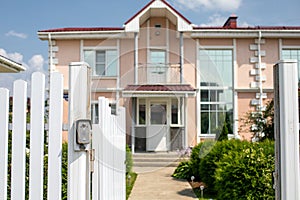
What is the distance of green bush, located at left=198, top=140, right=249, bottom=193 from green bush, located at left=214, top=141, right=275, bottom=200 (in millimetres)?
865

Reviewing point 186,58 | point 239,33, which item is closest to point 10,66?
point 186,58

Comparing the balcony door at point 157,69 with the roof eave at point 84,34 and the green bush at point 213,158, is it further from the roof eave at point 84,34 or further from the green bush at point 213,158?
the green bush at point 213,158

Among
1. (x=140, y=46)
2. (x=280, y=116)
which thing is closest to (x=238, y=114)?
(x=140, y=46)

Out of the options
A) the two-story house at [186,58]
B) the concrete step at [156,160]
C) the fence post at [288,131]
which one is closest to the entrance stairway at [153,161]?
the concrete step at [156,160]

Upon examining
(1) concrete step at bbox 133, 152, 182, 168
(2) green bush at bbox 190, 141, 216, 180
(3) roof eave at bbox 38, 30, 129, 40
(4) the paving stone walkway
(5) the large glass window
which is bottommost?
(4) the paving stone walkway

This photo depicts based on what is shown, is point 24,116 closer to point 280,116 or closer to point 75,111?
point 75,111

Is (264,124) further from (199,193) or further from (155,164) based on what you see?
(199,193)

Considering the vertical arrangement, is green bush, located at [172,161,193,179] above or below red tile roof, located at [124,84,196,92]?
below

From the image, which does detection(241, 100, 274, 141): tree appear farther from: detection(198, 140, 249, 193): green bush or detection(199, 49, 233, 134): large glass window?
detection(198, 140, 249, 193): green bush

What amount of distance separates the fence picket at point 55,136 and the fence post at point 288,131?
49.2 inches

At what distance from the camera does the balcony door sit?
1139 cm

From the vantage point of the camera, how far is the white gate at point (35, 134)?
71.3 inches

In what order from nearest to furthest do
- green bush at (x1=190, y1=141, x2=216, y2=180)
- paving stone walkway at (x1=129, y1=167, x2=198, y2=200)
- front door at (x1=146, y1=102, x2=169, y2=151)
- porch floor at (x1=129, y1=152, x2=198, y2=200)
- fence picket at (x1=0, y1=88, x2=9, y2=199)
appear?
fence picket at (x1=0, y1=88, x2=9, y2=199), paving stone walkway at (x1=129, y1=167, x2=198, y2=200), porch floor at (x1=129, y1=152, x2=198, y2=200), green bush at (x1=190, y1=141, x2=216, y2=180), front door at (x1=146, y1=102, x2=169, y2=151)

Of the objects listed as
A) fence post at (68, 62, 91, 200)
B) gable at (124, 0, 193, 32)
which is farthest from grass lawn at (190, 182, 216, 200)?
gable at (124, 0, 193, 32)
